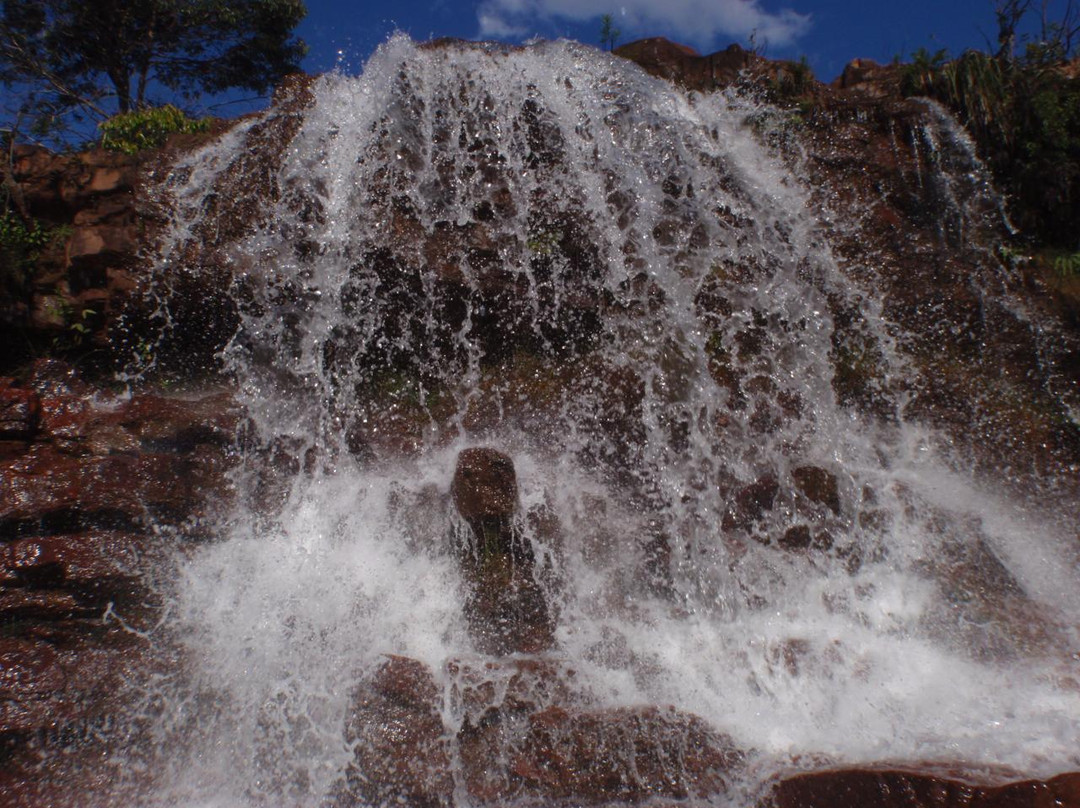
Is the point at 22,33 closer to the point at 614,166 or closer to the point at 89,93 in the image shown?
the point at 89,93

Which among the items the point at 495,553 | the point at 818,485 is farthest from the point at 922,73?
the point at 495,553

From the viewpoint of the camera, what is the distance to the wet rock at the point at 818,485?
4699mm

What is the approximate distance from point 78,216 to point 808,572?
19.1ft

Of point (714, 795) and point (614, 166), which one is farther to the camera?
point (614, 166)

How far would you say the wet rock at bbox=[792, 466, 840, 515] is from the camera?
15.4ft

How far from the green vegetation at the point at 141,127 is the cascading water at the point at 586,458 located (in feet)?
4.84

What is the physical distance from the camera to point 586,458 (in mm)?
4910

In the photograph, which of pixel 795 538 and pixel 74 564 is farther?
pixel 795 538

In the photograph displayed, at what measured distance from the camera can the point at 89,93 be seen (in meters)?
13.2

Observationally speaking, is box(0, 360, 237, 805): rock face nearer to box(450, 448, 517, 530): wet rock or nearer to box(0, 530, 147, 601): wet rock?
box(0, 530, 147, 601): wet rock

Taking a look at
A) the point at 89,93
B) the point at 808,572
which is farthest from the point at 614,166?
the point at 89,93

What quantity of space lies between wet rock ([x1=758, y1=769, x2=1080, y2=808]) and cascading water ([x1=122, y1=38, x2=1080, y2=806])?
0.22 m

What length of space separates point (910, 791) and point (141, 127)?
8102mm

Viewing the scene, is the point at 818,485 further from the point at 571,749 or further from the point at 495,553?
the point at 571,749
